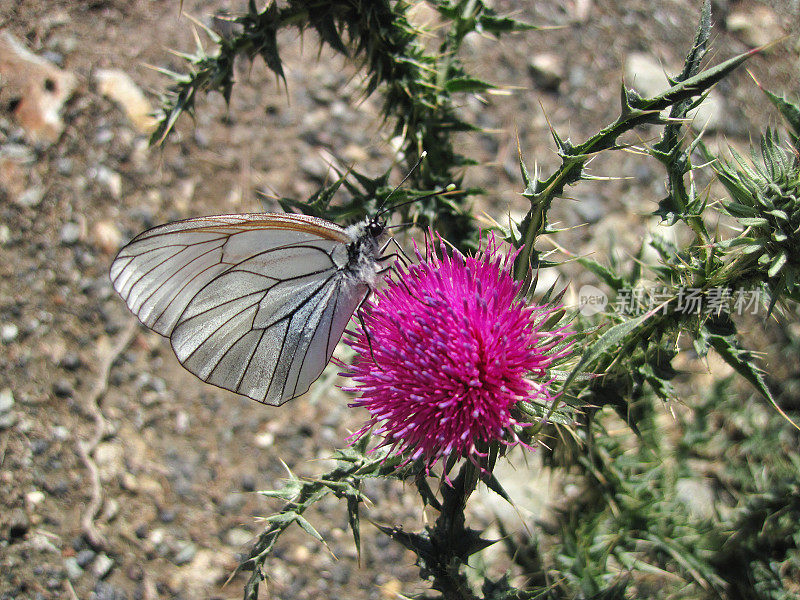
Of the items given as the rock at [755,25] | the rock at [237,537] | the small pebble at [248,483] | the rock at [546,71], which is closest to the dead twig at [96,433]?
the rock at [237,537]

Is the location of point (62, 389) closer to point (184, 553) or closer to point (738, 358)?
point (184, 553)

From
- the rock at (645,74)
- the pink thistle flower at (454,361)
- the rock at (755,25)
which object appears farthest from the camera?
the rock at (755,25)

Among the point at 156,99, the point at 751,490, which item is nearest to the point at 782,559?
the point at 751,490

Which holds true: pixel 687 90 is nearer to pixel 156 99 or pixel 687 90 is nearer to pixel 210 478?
pixel 210 478

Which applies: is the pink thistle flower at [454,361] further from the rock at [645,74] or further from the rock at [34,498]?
the rock at [645,74]

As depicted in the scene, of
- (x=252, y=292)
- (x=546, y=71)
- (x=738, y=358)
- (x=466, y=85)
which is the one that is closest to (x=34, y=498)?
(x=252, y=292)
